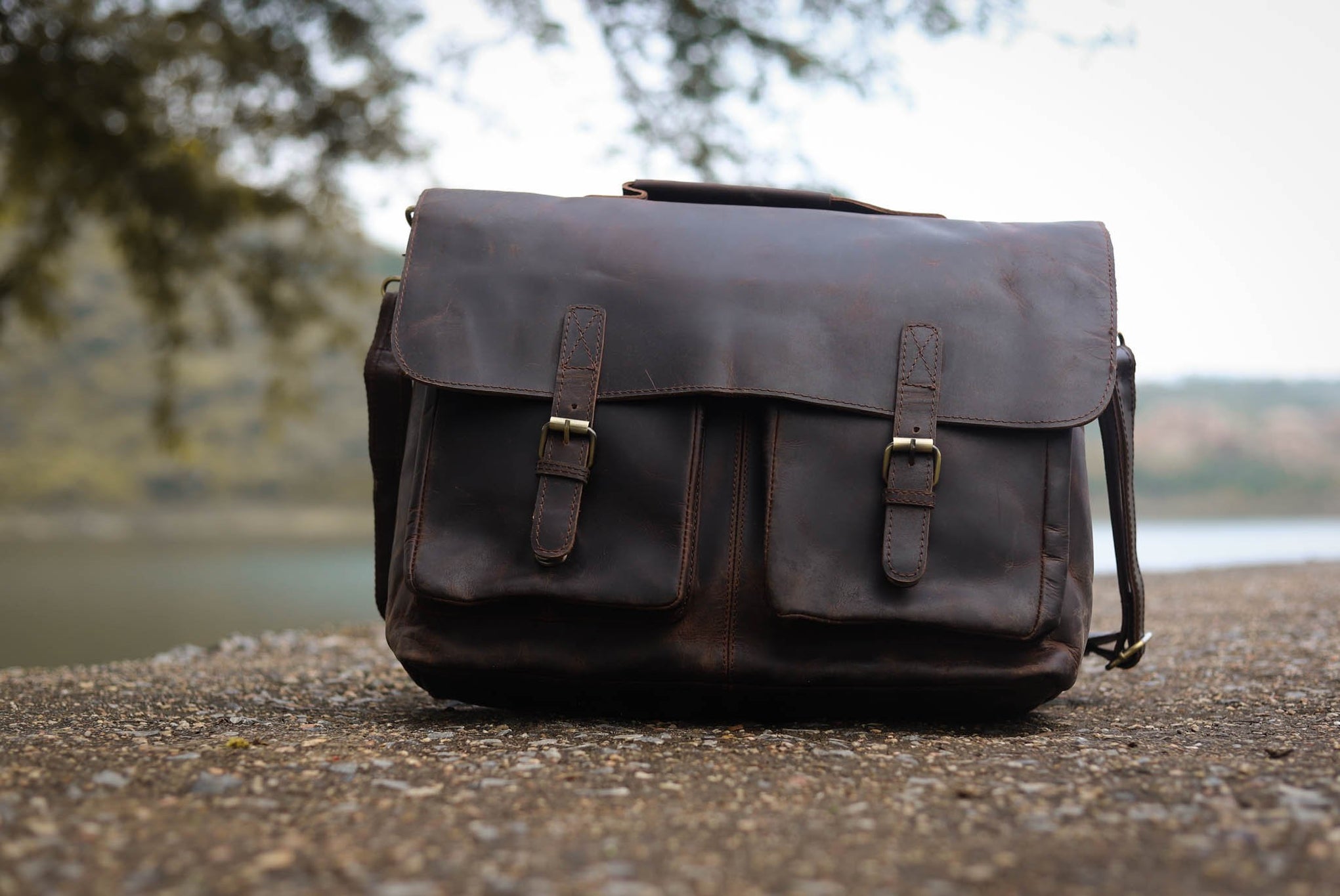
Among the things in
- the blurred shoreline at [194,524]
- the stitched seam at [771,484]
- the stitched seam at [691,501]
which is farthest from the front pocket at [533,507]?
the blurred shoreline at [194,524]

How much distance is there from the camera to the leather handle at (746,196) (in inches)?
89.3

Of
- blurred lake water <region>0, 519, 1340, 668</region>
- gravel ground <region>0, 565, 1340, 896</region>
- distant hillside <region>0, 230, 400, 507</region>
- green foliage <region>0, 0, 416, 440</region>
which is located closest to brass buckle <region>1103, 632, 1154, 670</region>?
gravel ground <region>0, 565, 1340, 896</region>

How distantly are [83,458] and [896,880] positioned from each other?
46.6 m

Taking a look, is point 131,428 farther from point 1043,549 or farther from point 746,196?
point 1043,549

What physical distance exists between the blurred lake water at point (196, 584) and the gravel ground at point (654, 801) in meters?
3.15

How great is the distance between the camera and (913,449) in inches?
74.0

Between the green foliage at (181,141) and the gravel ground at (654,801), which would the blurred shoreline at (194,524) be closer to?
the green foliage at (181,141)

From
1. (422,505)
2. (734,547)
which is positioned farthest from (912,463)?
(422,505)

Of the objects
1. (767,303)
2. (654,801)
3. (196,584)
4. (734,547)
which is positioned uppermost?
(767,303)

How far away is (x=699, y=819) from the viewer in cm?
133

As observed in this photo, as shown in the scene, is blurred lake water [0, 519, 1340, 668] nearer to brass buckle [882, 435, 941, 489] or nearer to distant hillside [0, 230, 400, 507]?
brass buckle [882, 435, 941, 489]

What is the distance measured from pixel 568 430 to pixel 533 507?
164mm

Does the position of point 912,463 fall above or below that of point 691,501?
above

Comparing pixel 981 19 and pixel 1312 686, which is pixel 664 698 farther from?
pixel 981 19
